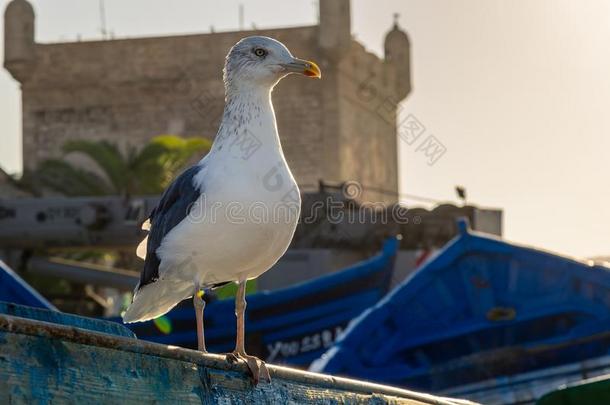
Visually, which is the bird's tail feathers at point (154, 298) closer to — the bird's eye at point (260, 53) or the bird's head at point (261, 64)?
the bird's head at point (261, 64)

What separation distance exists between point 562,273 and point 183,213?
9537mm

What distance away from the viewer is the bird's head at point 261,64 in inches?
256

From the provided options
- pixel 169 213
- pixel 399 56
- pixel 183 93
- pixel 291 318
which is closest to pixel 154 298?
pixel 169 213

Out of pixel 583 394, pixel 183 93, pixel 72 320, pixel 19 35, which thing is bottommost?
pixel 583 394

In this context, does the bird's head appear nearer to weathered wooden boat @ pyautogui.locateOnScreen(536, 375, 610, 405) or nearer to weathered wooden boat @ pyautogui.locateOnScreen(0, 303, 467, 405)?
weathered wooden boat @ pyautogui.locateOnScreen(0, 303, 467, 405)

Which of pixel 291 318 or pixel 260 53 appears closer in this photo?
pixel 260 53

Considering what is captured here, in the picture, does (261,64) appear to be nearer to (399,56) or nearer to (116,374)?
(116,374)

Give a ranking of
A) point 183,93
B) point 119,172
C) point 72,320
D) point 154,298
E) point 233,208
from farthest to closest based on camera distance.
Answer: point 183,93, point 119,172, point 154,298, point 233,208, point 72,320

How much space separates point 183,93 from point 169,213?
4606 cm

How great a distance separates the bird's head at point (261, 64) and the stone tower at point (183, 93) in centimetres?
4284

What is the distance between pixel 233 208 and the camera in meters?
5.93

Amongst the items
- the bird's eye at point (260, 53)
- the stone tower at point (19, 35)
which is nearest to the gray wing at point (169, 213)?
the bird's eye at point (260, 53)

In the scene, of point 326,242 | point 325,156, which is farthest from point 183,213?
point 325,156

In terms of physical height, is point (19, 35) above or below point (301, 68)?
above
